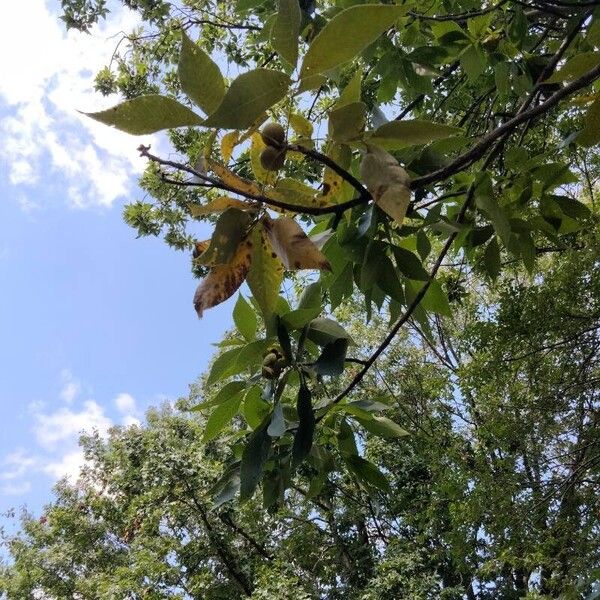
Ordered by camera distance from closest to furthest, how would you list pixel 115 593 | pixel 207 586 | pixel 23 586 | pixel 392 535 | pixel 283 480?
pixel 283 480 < pixel 115 593 < pixel 207 586 < pixel 392 535 < pixel 23 586

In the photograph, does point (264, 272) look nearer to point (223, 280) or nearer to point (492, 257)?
point (223, 280)

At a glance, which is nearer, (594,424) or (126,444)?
(594,424)

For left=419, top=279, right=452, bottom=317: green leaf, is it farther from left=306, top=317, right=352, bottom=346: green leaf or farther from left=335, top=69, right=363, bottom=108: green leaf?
left=335, top=69, right=363, bottom=108: green leaf

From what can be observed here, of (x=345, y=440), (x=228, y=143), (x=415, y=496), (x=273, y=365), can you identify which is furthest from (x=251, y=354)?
(x=415, y=496)

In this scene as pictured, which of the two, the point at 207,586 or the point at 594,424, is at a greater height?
the point at 207,586

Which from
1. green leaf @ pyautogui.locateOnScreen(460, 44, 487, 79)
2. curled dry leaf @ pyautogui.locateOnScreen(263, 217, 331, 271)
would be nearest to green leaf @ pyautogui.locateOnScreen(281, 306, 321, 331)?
curled dry leaf @ pyautogui.locateOnScreen(263, 217, 331, 271)

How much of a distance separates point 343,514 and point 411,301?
23.5 feet

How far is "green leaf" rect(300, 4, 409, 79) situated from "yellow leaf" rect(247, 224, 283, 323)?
18 cm

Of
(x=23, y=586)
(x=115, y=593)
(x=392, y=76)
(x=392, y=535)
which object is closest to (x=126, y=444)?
(x=115, y=593)

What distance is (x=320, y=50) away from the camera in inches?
18.0

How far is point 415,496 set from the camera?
23.2ft

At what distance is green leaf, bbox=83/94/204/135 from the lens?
0.44 m

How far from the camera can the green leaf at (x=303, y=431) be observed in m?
0.73

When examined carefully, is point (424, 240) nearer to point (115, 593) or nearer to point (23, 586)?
point (115, 593)
